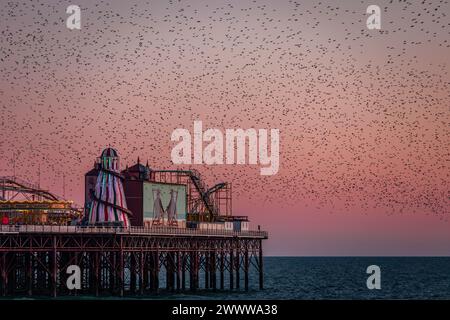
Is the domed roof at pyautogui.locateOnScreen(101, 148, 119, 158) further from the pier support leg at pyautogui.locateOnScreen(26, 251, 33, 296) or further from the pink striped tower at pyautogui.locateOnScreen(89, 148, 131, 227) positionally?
the pier support leg at pyautogui.locateOnScreen(26, 251, 33, 296)

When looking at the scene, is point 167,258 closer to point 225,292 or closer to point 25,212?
point 225,292

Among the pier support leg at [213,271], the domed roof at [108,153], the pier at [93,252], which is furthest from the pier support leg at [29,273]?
the pier support leg at [213,271]

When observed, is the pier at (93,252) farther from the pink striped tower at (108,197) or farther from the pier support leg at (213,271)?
the pink striped tower at (108,197)

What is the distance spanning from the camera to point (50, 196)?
13300cm

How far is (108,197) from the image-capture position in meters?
103

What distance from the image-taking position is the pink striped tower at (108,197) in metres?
103

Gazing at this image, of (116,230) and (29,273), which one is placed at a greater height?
(116,230)

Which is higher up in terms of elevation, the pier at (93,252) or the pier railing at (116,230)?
the pier railing at (116,230)

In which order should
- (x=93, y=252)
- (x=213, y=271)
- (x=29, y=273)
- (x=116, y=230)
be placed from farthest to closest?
(x=213, y=271) < (x=93, y=252) < (x=116, y=230) < (x=29, y=273)

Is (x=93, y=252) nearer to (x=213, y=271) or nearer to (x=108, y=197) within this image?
(x=108, y=197)

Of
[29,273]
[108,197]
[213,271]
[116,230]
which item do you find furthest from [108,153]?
[213,271]

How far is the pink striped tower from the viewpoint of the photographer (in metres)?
103
